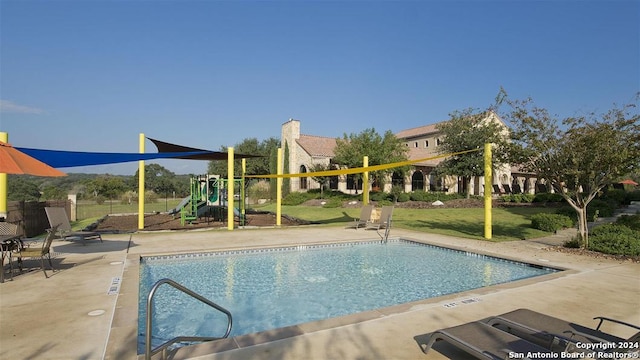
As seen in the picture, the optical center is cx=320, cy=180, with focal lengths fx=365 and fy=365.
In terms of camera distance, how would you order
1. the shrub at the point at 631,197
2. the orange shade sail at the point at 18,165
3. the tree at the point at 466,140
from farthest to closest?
the tree at the point at 466,140, the shrub at the point at 631,197, the orange shade sail at the point at 18,165

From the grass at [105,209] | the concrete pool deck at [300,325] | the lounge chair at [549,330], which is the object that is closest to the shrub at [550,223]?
the concrete pool deck at [300,325]

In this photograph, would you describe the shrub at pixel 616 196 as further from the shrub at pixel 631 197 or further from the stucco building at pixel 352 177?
the stucco building at pixel 352 177

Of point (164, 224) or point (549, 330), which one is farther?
point (164, 224)

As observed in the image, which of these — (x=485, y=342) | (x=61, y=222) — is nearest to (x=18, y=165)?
(x=61, y=222)

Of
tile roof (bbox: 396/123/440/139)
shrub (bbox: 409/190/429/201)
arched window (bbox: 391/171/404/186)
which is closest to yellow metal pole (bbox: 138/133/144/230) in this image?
shrub (bbox: 409/190/429/201)

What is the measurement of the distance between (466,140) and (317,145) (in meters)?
13.8

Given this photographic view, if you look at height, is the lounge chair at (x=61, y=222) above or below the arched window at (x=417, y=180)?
below

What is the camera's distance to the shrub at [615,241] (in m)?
7.89

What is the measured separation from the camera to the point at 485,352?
111 inches

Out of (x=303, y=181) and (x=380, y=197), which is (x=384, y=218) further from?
(x=303, y=181)

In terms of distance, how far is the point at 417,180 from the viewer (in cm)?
3491

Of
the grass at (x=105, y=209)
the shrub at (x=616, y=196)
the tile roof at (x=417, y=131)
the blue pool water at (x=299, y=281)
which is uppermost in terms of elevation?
the tile roof at (x=417, y=131)

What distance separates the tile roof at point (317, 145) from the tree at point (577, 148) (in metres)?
24.4

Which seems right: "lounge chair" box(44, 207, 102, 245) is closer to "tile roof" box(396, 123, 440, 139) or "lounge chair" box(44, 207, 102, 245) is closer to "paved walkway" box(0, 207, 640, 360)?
"paved walkway" box(0, 207, 640, 360)
